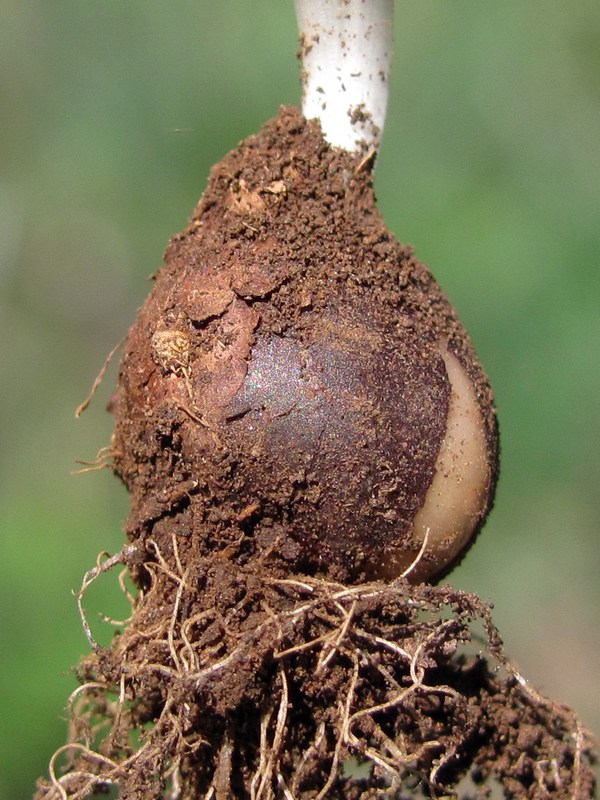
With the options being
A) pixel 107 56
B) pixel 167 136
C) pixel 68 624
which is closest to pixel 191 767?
pixel 68 624

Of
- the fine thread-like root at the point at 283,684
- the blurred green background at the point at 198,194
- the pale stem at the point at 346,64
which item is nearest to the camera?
the fine thread-like root at the point at 283,684

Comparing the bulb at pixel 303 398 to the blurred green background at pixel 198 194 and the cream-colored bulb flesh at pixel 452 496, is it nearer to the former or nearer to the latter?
the cream-colored bulb flesh at pixel 452 496

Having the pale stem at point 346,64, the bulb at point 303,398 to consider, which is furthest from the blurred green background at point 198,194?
the bulb at point 303,398

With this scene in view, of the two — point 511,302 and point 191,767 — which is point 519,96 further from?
point 191,767

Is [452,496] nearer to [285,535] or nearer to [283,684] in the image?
[285,535]

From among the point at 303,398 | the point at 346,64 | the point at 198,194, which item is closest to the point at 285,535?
the point at 303,398

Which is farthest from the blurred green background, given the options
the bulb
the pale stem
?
the bulb

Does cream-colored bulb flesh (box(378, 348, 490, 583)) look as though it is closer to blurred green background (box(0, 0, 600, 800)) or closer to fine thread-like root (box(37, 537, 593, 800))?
fine thread-like root (box(37, 537, 593, 800))
